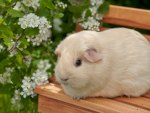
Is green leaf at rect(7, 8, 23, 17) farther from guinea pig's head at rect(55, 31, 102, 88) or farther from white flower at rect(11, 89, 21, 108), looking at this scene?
white flower at rect(11, 89, 21, 108)

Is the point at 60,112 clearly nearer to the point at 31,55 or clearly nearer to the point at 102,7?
the point at 31,55

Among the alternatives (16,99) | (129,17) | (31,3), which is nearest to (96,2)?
(129,17)

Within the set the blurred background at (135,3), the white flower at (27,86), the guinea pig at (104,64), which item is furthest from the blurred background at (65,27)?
the guinea pig at (104,64)

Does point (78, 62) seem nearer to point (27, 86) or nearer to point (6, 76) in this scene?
point (27, 86)

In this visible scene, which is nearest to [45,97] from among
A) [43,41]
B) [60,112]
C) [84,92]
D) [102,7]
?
[60,112]

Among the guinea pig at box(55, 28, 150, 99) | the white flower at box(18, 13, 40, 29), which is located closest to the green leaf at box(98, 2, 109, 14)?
the guinea pig at box(55, 28, 150, 99)

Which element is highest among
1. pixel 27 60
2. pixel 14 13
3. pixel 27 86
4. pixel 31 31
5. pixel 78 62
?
pixel 14 13

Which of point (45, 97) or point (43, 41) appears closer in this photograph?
point (45, 97)

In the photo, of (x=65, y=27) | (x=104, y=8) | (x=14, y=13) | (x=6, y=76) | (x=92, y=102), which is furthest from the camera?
(x=65, y=27)
